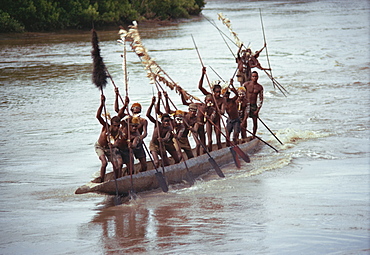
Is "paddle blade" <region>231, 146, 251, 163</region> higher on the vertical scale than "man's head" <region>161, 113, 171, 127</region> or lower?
lower

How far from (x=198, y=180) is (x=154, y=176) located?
1.32 meters

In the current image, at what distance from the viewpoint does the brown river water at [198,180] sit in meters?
8.15

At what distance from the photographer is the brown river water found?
26.7 feet

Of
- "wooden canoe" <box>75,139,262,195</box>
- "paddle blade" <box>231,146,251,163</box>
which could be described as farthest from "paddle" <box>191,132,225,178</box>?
"paddle blade" <box>231,146,251,163</box>

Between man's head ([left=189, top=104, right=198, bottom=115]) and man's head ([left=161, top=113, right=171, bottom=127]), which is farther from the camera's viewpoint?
man's head ([left=189, top=104, right=198, bottom=115])

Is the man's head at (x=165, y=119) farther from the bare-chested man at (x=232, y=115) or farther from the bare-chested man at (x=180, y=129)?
the bare-chested man at (x=232, y=115)

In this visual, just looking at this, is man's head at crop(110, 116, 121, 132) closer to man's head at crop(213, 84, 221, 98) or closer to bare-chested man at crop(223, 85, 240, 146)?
man's head at crop(213, 84, 221, 98)

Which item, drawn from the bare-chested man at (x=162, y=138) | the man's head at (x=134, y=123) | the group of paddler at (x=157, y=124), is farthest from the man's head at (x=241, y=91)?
the man's head at (x=134, y=123)

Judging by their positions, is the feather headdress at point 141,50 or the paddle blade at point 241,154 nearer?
the feather headdress at point 141,50

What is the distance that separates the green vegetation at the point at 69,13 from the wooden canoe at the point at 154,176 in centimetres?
2579

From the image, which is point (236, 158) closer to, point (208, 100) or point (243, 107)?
point (208, 100)

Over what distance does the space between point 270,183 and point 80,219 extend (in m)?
3.73

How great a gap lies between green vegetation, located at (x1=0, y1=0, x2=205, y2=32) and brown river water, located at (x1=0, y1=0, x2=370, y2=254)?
1206cm

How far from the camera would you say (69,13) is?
4444cm
